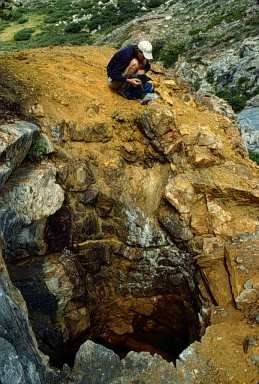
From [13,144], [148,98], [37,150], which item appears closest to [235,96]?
[148,98]

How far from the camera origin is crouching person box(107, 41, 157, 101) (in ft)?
42.4

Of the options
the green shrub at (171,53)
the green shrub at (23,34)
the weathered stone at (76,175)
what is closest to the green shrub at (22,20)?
the green shrub at (23,34)

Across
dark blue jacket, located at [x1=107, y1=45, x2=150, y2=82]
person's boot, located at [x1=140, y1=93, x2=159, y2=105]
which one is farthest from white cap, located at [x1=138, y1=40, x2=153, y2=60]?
person's boot, located at [x1=140, y1=93, x2=159, y2=105]

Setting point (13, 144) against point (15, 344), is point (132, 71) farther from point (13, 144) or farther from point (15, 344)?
point (15, 344)

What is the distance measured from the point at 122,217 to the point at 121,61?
11.5 ft

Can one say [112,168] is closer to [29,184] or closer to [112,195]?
[112,195]

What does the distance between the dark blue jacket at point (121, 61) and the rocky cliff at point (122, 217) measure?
51 cm

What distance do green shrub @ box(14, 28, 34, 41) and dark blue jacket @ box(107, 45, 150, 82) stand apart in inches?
1467

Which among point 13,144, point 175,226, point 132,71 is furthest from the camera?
point 132,71

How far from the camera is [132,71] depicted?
1309 cm

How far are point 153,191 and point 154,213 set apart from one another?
489 mm

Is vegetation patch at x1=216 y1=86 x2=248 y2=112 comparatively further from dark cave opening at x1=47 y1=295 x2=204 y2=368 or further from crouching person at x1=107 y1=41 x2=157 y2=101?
dark cave opening at x1=47 y1=295 x2=204 y2=368

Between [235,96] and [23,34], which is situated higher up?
[235,96]

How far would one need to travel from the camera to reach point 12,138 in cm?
1054
